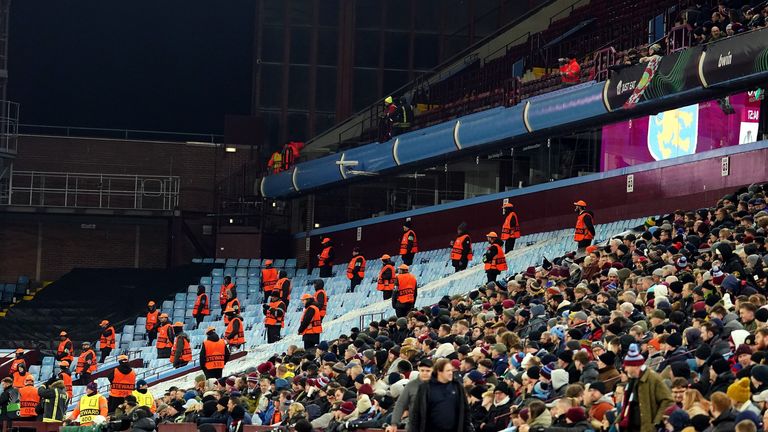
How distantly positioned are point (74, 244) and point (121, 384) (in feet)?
74.7

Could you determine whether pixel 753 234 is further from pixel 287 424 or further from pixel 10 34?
pixel 10 34

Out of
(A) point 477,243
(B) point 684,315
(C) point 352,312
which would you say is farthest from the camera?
(A) point 477,243

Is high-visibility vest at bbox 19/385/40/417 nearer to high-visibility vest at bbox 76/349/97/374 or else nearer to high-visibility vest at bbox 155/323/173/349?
high-visibility vest at bbox 76/349/97/374

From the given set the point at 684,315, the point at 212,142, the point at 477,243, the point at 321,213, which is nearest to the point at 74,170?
the point at 212,142

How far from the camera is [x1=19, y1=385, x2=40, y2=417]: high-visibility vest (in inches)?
993

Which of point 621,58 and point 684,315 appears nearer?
point 684,315

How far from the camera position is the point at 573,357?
48.1 ft

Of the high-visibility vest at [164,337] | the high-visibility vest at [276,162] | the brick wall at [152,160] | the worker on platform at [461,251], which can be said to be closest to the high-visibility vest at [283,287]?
the high-visibility vest at [164,337]

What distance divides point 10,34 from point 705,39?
28.8m

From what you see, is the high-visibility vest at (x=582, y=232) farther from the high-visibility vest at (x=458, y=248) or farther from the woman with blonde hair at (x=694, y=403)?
the woman with blonde hair at (x=694, y=403)

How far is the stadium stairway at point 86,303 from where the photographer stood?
40.0 meters

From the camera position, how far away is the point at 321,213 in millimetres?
43500

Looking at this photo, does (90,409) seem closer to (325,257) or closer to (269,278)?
(269,278)

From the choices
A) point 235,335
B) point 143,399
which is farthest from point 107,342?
point 143,399
